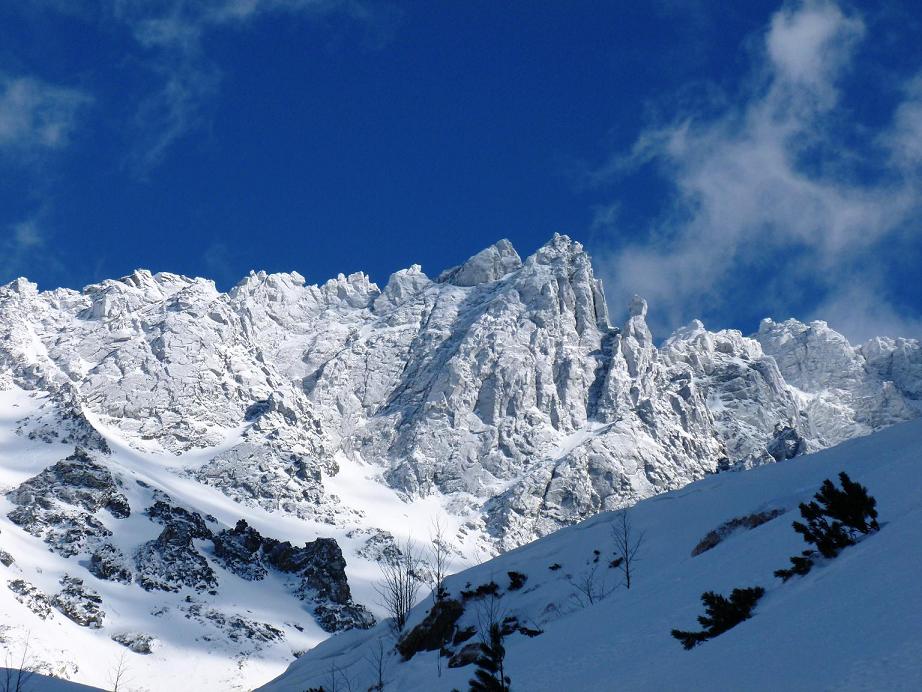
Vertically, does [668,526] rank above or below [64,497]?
below

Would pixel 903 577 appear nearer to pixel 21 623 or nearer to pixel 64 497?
pixel 21 623

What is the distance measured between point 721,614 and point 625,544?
22383 mm

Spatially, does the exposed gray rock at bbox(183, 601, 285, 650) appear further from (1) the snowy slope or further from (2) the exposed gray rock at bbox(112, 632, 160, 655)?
(2) the exposed gray rock at bbox(112, 632, 160, 655)

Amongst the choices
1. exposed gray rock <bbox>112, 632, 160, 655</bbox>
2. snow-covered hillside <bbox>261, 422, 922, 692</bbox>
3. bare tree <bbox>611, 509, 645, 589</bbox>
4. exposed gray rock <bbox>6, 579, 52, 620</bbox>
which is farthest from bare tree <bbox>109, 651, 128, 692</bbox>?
bare tree <bbox>611, 509, 645, 589</bbox>

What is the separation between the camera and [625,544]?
39.8 metres

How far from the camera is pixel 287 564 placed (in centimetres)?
17025

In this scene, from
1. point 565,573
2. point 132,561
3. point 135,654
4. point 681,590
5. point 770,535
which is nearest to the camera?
point 681,590

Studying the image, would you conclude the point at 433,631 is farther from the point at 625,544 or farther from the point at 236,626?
the point at 236,626

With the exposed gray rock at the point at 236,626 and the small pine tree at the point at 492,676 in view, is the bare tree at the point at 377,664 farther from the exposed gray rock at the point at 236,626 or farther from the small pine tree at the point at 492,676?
the exposed gray rock at the point at 236,626

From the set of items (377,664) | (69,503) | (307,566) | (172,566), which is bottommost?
(377,664)

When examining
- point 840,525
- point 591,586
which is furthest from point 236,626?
point 840,525

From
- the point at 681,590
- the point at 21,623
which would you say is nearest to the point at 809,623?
the point at 681,590

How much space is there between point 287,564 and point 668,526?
136810 millimetres

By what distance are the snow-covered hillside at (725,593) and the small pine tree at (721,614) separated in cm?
32
